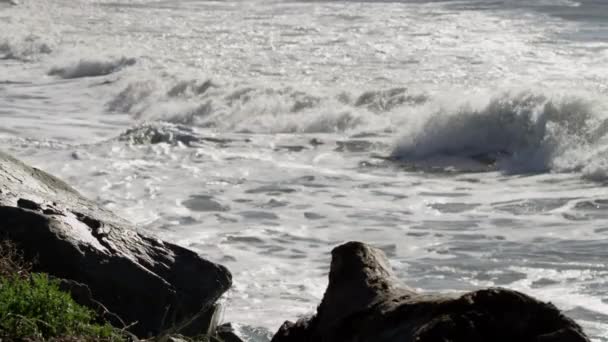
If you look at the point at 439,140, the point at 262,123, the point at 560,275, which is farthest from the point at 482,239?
the point at 262,123

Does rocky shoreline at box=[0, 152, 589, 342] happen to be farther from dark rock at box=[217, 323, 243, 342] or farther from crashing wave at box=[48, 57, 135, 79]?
crashing wave at box=[48, 57, 135, 79]

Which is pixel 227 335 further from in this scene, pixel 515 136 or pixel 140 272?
pixel 515 136

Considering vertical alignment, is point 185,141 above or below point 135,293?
below

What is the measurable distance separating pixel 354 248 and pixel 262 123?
11228 mm

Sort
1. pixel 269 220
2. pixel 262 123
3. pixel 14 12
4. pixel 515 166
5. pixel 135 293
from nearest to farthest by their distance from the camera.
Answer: pixel 135 293 → pixel 269 220 → pixel 515 166 → pixel 262 123 → pixel 14 12

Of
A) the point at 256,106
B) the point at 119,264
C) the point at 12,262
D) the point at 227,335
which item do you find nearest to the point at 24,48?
the point at 256,106

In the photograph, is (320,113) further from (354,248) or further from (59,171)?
(354,248)

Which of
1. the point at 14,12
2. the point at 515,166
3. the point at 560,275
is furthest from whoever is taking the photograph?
the point at 14,12

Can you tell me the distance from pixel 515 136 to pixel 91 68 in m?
7.94

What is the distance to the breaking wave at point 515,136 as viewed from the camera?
12.9 meters

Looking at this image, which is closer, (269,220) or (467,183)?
(269,220)

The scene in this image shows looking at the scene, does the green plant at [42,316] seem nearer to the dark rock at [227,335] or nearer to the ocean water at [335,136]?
the dark rock at [227,335]

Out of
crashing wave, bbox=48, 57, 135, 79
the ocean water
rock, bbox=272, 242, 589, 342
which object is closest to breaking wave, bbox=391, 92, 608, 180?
the ocean water

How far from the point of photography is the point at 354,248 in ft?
14.1
